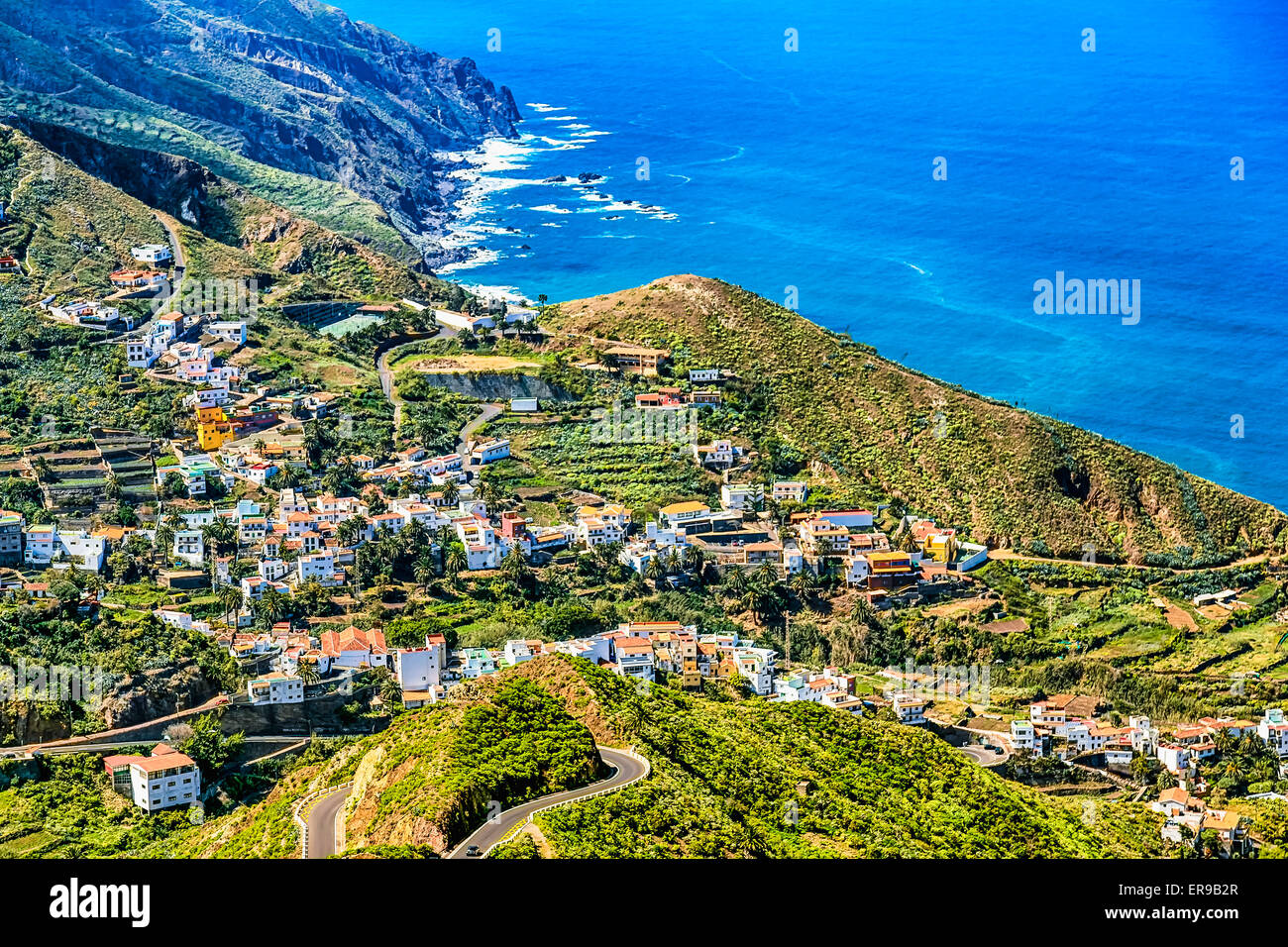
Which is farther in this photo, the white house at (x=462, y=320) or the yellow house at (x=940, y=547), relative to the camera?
the white house at (x=462, y=320)

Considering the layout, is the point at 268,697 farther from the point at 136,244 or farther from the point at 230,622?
the point at 136,244

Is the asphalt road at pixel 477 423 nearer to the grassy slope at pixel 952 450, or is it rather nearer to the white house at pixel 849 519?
the grassy slope at pixel 952 450

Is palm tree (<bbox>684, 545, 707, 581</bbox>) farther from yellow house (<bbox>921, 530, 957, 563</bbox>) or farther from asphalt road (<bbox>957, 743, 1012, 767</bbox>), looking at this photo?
asphalt road (<bbox>957, 743, 1012, 767</bbox>)

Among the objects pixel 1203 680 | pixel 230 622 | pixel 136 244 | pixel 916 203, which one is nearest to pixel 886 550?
pixel 1203 680

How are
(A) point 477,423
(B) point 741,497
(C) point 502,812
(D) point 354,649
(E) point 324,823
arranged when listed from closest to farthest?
(C) point 502,812
(E) point 324,823
(D) point 354,649
(B) point 741,497
(A) point 477,423

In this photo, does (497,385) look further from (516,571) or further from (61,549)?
(61,549)

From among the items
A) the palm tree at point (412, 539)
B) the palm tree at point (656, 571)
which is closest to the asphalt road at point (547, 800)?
the palm tree at point (412, 539)

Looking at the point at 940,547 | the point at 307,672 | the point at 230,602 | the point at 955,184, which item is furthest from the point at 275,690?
the point at 955,184

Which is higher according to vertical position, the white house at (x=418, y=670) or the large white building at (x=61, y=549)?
the large white building at (x=61, y=549)

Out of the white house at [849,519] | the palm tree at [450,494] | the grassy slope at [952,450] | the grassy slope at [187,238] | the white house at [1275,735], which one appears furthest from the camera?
the grassy slope at [187,238]
